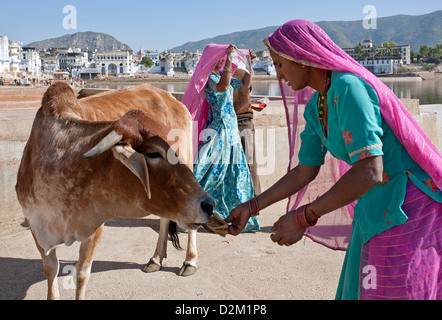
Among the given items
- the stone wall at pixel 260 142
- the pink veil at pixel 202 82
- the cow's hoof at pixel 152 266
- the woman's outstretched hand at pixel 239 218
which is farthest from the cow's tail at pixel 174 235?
the woman's outstretched hand at pixel 239 218

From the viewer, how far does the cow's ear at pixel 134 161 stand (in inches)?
94.9

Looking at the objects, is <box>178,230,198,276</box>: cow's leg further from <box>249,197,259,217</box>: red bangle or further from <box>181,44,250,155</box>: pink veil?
<box>249,197,259,217</box>: red bangle

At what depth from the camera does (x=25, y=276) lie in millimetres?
4348

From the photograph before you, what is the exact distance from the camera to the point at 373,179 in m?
1.82

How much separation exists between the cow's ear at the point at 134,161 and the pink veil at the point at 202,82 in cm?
342

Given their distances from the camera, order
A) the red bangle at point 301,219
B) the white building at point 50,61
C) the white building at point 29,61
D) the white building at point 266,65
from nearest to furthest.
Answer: the red bangle at point 301,219
the white building at point 29,61
the white building at point 266,65
the white building at point 50,61

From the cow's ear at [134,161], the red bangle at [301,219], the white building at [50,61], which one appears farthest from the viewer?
the white building at [50,61]

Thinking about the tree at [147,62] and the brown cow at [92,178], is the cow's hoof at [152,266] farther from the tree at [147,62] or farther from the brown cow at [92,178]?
the tree at [147,62]

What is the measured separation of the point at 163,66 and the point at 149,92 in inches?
5900

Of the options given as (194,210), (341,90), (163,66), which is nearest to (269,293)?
(194,210)

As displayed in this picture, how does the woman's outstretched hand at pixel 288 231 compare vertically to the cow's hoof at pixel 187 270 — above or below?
above

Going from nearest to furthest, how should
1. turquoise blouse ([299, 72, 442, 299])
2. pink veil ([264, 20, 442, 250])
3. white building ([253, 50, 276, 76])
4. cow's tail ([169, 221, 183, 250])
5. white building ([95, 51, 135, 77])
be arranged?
turquoise blouse ([299, 72, 442, 299])
pink veil ([264, 20, 442, 250])
cow's tail ([169, 221, 183, 250])
white building ([253, 50, 276, 76])
white building ([95, 51, 135, 77])

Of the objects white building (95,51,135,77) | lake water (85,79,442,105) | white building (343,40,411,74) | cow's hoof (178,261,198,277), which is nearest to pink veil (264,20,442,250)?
cow's hoof (178,261,198,277)

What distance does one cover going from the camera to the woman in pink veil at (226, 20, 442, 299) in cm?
183
